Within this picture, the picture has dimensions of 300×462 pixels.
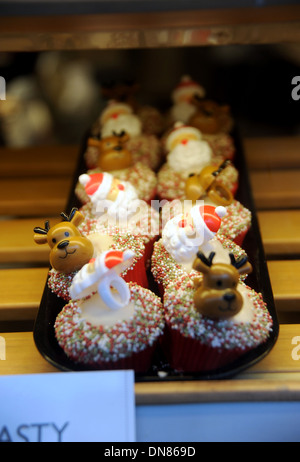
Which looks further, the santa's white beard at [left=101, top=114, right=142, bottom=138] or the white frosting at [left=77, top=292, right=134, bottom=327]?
the santa's white beard at [left=101, top=114, right=142, bottom=138]

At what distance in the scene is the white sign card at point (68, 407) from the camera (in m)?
1.07

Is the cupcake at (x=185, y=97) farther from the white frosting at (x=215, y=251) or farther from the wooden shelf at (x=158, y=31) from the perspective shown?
the white frosting at (x=215, y=251)

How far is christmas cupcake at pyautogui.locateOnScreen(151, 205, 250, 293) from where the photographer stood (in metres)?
1.36

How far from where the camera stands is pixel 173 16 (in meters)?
1.52

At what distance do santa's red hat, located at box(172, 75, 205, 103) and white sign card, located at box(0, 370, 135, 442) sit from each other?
1514 mm

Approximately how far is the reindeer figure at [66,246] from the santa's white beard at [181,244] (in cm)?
24

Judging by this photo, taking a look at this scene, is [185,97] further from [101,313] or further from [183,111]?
[101,313]

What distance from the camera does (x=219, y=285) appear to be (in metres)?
1.16

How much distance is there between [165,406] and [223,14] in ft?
3.92

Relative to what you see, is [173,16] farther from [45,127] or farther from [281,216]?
[45,127]

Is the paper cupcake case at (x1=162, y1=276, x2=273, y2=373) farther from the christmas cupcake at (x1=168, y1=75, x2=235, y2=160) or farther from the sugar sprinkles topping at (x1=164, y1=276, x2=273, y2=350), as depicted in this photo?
the christmas cupcake at (x1=168, y1=75, x2=235, y2=160)

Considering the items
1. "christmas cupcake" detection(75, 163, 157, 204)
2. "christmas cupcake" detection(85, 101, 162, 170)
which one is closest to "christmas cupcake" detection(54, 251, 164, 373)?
"christmas cupcake" detection(75, 163, 157, 204)

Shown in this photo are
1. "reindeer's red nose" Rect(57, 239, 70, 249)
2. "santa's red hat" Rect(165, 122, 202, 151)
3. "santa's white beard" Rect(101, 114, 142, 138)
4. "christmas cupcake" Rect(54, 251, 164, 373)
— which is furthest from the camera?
"santa's white beard" Rect(101, 114, 142, 138)

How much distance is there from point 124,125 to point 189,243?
928mm
